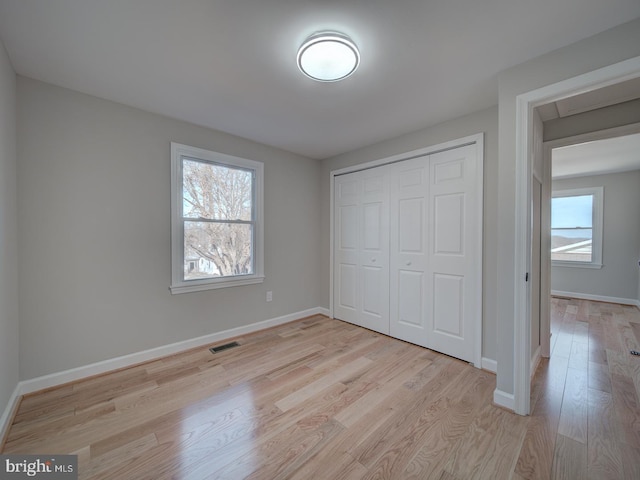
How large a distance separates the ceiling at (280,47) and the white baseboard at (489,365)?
7.63 ft

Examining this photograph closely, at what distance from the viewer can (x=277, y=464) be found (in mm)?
1393

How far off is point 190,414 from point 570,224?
23.8 ft

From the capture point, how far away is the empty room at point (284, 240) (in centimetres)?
144

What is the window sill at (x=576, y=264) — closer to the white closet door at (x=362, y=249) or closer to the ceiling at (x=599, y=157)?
the ceiling at (x=599, y=157)

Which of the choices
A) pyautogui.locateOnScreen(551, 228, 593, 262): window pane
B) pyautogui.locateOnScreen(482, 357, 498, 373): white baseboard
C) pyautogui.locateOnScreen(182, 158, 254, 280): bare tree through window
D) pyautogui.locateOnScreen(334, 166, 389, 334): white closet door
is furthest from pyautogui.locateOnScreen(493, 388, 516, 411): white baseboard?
pyautogui.locateOnScreen(551, 228, 593, 262): window pane

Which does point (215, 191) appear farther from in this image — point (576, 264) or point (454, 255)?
point (576, 264)

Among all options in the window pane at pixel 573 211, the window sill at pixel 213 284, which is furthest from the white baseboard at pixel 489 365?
Answer: the window pane at pixel 573 211

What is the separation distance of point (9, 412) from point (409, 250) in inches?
137

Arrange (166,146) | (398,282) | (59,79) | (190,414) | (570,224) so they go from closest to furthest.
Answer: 1. (190,414)
2. (59,79)
3. (166,146)
4. (398,282)
5. (570,224)

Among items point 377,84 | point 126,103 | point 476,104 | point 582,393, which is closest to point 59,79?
point 126,103

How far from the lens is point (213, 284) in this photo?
2.94 metres

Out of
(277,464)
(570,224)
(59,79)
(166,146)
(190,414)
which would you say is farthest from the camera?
(570,224)

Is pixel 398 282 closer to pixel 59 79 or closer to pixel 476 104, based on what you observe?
pixel 476 104

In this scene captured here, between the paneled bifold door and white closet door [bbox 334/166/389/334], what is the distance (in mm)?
13
